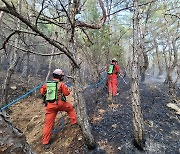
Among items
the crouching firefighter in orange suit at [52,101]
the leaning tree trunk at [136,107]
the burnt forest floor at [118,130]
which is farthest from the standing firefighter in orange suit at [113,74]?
the leaning tree trunk at [136,107]

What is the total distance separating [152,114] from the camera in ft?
20.4

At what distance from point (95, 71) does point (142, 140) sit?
3.86 metres

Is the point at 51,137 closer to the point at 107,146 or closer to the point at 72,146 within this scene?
the point at 72,146

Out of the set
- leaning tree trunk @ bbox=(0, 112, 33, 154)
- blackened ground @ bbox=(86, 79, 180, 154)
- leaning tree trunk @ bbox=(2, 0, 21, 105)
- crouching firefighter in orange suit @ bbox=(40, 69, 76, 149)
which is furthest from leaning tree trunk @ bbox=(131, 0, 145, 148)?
leaning tree trunk @ bbox=(2, 0, 21, 105)

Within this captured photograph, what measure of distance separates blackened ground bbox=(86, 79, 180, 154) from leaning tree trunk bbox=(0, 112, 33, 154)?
3.04 m

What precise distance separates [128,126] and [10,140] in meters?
4.21

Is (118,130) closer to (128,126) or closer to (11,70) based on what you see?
(128,126)

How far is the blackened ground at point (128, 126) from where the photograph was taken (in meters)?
4.56

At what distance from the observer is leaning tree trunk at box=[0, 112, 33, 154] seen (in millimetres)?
1705

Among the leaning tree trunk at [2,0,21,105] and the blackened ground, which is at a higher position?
the leaning tree trunk at [2,0,21,105]

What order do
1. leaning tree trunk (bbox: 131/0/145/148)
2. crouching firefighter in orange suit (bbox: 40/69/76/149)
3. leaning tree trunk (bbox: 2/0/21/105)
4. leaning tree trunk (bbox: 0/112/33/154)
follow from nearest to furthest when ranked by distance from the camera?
leaning tree trunk (bbox: 0/112/33/154) < leaning tree trunk (bbox: 131/0/145/148) < crouching firefighter in orange suit (bbox: 40/69/76/149) < leaning tree trunk (bbox: 2/0/21/105)

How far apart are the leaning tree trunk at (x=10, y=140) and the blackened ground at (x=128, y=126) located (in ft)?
9.98

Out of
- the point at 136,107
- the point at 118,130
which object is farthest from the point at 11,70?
the point at 136,107

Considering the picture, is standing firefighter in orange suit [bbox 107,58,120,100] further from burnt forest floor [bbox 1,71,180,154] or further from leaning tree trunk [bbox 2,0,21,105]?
leaning tree trunk [bbox 2,0,21,105]
